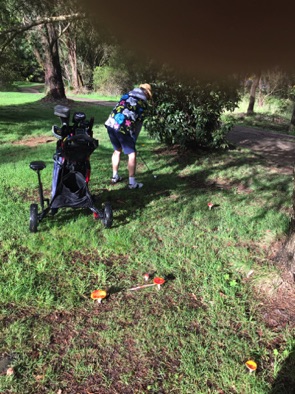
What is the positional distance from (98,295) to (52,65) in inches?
638

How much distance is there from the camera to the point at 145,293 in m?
2.92

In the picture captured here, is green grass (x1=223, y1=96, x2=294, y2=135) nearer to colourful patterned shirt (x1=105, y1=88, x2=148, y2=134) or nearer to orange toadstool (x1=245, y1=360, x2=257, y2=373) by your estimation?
colourful patterned shirt (x1=105, y1=88, x2=148, y2=134)

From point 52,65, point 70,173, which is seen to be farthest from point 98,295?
point 52,65

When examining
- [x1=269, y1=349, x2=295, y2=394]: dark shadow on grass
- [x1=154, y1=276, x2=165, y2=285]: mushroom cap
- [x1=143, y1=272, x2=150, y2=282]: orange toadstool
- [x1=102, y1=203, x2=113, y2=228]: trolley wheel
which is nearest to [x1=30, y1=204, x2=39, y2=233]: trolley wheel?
[x1=102, y1=203, x2=113, y2=228]: trolley wheel

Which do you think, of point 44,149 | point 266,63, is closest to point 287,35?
point 266,63

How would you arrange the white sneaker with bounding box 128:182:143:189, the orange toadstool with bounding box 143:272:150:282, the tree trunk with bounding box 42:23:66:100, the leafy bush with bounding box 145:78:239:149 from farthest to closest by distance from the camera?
the tree trunk with bounding box 42:23:66:100 → the leafy bush with bounding box 145:78:239:149 → the white sneaker with bounding box 128:182:143:189 → the orange toadstool with bounding box 143:272:150:282

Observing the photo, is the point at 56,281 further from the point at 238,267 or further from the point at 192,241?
the point at 238,267

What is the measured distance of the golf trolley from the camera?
373 cm

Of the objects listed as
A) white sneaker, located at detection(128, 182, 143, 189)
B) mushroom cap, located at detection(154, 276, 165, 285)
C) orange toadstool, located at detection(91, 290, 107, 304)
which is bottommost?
orange toadstool, located at detection(91, 290, 107, 304)

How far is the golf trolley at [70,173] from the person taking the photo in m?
3.73

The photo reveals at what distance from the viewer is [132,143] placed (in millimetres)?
5062

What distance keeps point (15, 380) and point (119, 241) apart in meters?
1.80

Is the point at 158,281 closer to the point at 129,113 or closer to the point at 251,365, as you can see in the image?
the point at 251,365

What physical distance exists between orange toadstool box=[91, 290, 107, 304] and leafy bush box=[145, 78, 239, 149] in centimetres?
469
